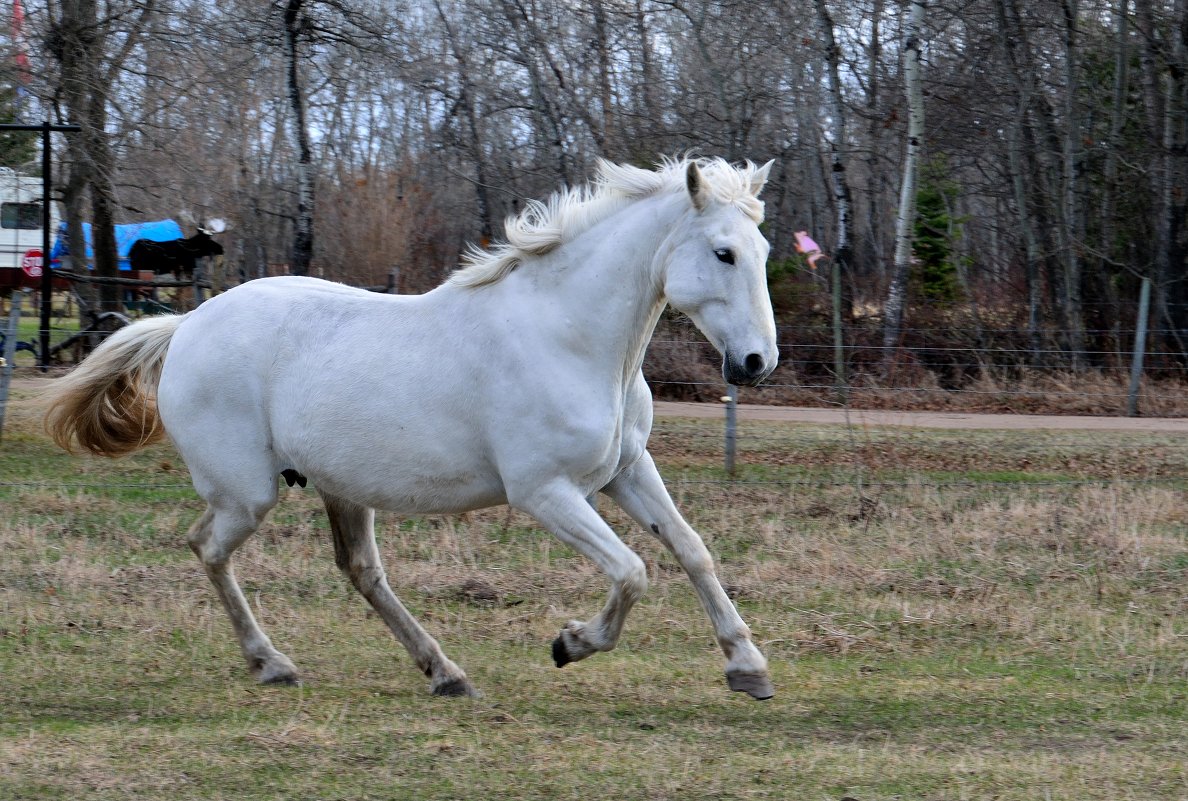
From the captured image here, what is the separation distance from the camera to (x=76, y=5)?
15992mm

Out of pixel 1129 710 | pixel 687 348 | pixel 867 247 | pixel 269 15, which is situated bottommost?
pixel 1129 710

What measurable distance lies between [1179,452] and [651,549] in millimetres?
6511

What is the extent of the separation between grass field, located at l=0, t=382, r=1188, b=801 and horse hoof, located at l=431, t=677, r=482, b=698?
94 mm

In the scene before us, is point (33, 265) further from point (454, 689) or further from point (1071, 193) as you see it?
point (454, 689)

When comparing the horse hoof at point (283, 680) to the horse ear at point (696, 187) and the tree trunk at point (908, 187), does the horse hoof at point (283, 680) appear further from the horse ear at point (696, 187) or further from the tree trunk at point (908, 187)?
the tree trunk at point (908, 187)

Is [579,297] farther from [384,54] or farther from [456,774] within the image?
[384,54]

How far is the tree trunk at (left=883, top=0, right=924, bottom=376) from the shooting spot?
52.5ft

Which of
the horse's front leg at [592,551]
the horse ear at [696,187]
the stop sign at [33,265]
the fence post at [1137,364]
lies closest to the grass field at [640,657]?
the horse's front leg at [592,551]

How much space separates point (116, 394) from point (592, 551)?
2.66 m

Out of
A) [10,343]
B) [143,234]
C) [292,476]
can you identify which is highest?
[143,234]

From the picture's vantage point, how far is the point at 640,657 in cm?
555

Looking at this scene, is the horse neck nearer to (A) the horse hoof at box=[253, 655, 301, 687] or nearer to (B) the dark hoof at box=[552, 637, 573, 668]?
(B) the dark hoof at box=[552, 637, 573, 668]

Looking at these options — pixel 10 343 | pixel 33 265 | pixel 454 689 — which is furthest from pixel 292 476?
pixel 33 265

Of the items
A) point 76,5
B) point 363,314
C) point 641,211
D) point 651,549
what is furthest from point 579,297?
point 76,5
